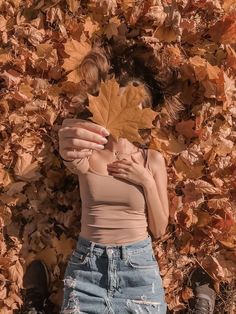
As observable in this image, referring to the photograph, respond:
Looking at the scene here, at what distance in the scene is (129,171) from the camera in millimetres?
2127

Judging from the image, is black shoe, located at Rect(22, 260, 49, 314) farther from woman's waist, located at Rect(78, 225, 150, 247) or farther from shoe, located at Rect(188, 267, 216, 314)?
shoe, located at Rect(188, 267, 216, 314)

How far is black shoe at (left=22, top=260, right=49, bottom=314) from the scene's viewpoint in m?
2.37

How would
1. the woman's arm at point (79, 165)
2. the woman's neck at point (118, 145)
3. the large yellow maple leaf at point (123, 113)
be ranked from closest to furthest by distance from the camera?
the large yellow maple leaf at point (123, 113)
the woman's arm at point (79, 165)
the woman's neck at point (118, 145)

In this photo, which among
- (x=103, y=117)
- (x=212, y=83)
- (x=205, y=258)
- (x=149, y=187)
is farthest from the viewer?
(x=205, y=258)

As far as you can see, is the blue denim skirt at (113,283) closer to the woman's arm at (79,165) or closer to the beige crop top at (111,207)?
the beige crop top at (111,207)

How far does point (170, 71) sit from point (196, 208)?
0.65 metres

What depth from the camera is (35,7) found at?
2.29m

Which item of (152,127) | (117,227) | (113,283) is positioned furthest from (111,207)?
(152,127)

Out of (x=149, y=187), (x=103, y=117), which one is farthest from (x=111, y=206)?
(x=103, y=117)

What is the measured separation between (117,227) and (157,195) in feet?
0.72

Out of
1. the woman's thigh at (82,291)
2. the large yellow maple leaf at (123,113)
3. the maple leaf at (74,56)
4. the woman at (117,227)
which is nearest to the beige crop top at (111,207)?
the woman at (117,227)

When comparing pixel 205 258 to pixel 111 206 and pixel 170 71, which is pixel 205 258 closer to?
pixel 111 206

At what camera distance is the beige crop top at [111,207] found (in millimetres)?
2119

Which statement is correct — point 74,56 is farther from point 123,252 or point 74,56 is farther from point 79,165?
point 123,252
